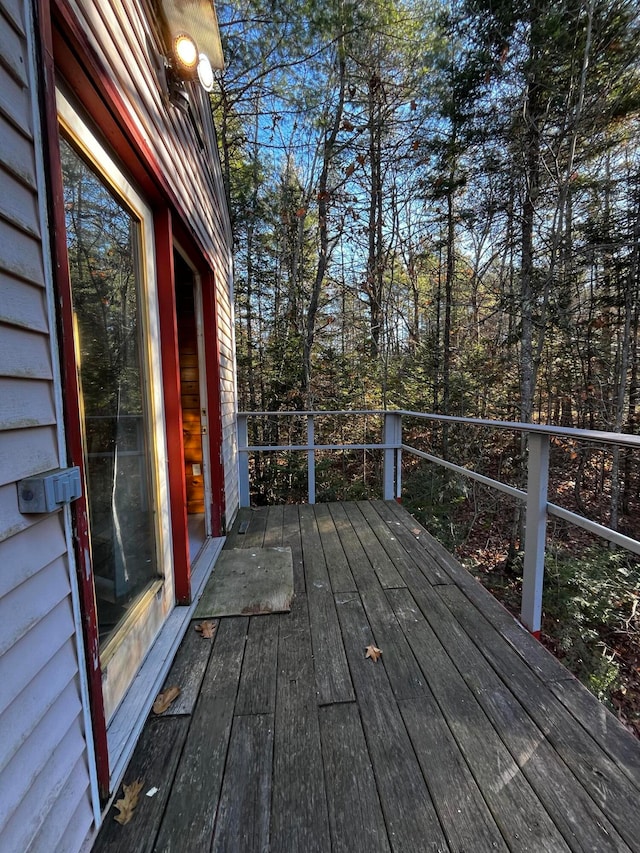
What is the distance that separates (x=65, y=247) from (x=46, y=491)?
0.62 m

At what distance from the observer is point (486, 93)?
490cm

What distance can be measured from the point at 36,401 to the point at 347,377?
5.54 m

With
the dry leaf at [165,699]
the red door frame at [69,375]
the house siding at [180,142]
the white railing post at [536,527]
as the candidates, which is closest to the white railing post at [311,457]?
the house siding at [180,142]

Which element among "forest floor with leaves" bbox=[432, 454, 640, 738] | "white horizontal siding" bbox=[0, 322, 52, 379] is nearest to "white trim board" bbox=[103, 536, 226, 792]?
"white horizontal siding" bbox=[0, 322, 52, 379]

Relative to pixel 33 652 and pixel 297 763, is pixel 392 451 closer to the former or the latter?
pixel 297 763

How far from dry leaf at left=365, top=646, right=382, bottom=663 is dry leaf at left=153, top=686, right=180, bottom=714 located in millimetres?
779

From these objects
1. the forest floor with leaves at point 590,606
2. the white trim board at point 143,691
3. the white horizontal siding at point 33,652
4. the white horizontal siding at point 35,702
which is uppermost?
the white horizontal siding at point 33,652

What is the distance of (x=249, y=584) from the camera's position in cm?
217

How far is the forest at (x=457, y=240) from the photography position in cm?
412

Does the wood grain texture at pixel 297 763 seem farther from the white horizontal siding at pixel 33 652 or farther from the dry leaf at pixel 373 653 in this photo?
the white horizontal siding at pixel 33 652

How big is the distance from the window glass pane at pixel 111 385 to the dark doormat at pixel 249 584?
1.51ft

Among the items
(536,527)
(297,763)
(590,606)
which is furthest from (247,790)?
(590,606)

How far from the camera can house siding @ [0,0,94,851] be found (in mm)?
699

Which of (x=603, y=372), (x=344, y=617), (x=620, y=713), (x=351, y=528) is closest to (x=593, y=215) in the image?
(x=603, y=372)
